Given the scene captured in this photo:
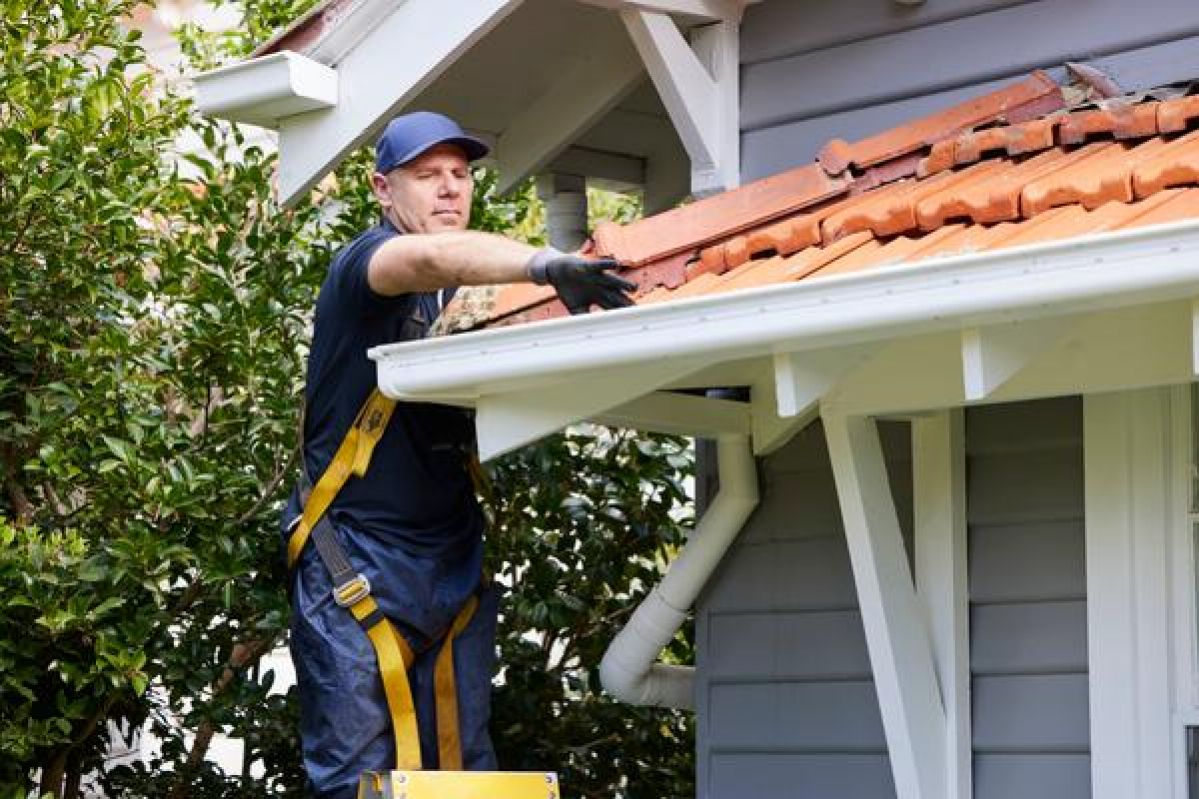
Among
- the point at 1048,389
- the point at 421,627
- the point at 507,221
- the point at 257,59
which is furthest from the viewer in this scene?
the point at 507,221

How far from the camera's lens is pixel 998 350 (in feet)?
13.5

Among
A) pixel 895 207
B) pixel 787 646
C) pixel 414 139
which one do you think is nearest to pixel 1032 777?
pixel 787 646

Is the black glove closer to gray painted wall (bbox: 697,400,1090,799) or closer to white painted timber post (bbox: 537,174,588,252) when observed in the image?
gray painted wall (bbox: 697,400,1090,799)

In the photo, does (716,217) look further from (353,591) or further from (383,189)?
(353,591)

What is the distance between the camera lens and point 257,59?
216 inches

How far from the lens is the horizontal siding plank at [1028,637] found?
4.75 meters

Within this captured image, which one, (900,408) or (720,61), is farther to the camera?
(720,61)

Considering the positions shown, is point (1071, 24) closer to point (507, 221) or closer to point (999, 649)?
point (999, 649)

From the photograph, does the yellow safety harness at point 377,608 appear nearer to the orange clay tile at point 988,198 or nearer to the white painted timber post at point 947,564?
the white painted timber post at point 947,564

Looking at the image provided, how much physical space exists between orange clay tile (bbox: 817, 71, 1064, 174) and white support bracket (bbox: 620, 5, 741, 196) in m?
0.55

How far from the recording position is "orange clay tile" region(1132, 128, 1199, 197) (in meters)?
4.08

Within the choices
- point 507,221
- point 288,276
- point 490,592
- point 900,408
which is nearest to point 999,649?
point 900,408

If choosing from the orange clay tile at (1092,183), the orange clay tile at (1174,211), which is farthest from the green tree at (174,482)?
the orange clay tile at (1174,211)

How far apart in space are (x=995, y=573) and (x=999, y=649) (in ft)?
0.56
